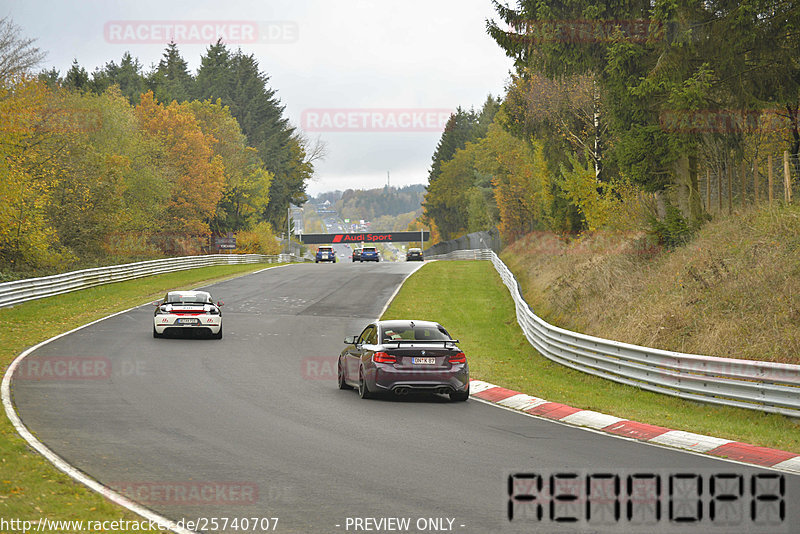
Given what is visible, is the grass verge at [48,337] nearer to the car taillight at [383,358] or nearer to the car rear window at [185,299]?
the car rear window at [185,299]

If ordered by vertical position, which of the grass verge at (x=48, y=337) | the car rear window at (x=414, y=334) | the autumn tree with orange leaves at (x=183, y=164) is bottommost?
the grass verge at (x=48, y=337)

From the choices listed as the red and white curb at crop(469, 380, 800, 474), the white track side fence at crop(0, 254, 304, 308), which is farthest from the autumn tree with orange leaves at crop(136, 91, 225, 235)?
the red and white curb at crop(469, 380, 800, 474)

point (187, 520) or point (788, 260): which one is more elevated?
point (788, 260)

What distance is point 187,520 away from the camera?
733 centimetres

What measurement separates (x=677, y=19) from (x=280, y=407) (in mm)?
16344

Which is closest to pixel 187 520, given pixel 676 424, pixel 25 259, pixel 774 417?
pixel 676 424

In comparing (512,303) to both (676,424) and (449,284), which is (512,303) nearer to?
(449,284)

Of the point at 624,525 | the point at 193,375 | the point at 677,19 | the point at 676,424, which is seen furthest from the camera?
the point at 677,19

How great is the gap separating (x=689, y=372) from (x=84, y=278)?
32.5 metres

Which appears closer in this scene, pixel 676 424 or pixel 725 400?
pixel 676 424

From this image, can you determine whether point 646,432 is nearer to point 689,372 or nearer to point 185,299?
point 689,372

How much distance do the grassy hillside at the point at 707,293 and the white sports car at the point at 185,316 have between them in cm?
1076

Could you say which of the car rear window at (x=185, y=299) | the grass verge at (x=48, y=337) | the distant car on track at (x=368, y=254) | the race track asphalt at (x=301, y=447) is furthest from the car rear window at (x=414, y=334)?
the distant car on track at (x=368, y=254)

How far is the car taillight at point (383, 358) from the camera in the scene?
14789mm
